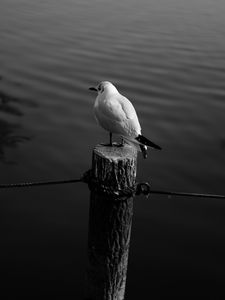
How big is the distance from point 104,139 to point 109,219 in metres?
5.53

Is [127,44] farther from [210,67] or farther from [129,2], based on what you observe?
[129,2]

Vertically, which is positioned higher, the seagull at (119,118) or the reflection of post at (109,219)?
the seagull at (119,118)

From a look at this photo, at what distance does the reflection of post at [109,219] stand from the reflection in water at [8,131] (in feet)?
16.7

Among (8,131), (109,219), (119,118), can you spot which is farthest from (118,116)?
(8,131)

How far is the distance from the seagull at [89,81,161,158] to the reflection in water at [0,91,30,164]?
13.1 feet

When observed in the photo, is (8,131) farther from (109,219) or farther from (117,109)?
(109,219)

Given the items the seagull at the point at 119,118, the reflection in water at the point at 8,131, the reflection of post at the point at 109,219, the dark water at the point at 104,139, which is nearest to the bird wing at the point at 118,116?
the seagull at the point at 119,118

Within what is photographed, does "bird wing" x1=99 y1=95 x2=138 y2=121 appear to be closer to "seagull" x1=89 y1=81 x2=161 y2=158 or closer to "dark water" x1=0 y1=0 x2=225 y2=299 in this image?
"seagull" x1=89 y1=81 x2=161 y2=158

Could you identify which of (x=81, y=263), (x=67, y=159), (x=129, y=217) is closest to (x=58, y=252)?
(x=81, y=263)

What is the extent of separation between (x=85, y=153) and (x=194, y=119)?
108 inches

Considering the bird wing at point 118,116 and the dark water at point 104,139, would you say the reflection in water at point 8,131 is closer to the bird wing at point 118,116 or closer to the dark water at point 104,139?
the dark water at point 104,139

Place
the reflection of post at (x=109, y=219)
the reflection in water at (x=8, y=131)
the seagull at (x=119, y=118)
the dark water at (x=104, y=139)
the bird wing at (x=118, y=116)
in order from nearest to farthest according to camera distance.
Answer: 1. the reflection of post at (x=109, y=219)
2. the seagull at (x=119, y=118)
3. the bird wing at (x=118, y=116)
4. the dark water at (x=104, y=139)
5. the reflection in water at (x=8, y=131)

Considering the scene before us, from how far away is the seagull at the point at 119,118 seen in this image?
4819mm

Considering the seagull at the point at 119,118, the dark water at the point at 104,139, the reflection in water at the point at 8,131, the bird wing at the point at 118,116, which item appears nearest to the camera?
the seagull at the point at 119,118
